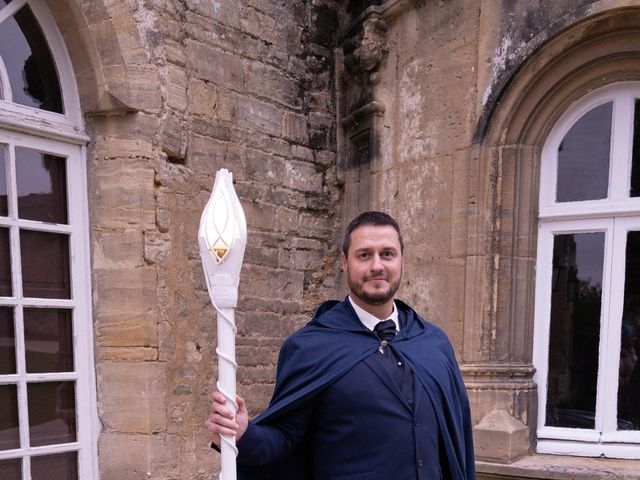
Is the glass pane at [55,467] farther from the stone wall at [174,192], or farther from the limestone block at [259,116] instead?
the limestone block at [259,116]

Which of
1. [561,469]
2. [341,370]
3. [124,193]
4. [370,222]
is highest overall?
[124,193]

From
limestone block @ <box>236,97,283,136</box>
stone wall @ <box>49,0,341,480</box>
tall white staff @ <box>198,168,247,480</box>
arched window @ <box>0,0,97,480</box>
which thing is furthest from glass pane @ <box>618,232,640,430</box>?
arched window @ <box>0,0,97,480</box>

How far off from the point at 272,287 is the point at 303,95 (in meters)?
1.53

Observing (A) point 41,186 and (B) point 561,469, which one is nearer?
(A) point 41,186

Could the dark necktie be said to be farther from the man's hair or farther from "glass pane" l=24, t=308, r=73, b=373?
"glass pane" l=24, t=308, r=73, b=373

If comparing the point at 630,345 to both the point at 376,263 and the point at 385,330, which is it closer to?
the point at 385,330

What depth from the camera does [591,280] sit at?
3.25m

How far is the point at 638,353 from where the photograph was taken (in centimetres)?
310

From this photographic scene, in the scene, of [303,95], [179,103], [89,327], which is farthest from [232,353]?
[303,95]

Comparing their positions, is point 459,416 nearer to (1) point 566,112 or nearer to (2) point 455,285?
(2) point 455,285

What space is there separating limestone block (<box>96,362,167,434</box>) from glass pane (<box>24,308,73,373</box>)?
20cm

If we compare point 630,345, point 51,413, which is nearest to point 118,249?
point 51,413

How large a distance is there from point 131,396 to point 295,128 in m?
2.26

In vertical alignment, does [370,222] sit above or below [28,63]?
below
